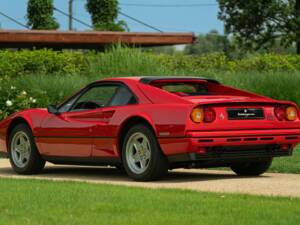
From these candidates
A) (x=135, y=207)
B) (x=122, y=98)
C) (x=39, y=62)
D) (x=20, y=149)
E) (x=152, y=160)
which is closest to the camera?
(x=135, y=207)

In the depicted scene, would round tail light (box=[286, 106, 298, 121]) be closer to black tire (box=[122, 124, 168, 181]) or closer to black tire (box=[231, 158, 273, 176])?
black tire (box=[231, 158, 273, 176])

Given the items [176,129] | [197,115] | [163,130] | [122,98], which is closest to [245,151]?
[197,115]

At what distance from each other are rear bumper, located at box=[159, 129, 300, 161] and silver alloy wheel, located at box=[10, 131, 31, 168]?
2.79 metres

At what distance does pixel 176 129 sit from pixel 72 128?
2038mm

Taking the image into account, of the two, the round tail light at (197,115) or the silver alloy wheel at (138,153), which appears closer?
the round tail light at (197,115)

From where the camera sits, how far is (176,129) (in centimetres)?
1116

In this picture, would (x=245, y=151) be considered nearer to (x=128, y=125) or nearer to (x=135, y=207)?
(x=128, y=125)

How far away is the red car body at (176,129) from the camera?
36.7 feet

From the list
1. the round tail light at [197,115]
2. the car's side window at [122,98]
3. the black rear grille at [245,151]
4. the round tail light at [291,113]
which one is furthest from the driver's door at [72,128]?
the round tail light at [291,113]

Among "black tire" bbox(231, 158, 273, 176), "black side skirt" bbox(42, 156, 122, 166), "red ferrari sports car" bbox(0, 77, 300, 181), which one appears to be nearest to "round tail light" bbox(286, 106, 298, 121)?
"red ferrari sports car" bbox(0, 77, 300, 181)

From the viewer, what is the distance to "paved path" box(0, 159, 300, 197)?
34.2ft

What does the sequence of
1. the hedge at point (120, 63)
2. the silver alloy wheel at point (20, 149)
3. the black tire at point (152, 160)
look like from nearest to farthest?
the black tire at point (152, 160)
the silver alloy wheel at point (20, 149)
the hedge at point (120, 63)

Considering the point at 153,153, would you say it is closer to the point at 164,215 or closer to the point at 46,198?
the point at 46,198

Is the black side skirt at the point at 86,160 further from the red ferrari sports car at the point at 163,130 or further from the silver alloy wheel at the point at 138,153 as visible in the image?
the silver alloy wheel at the point at 138,153
